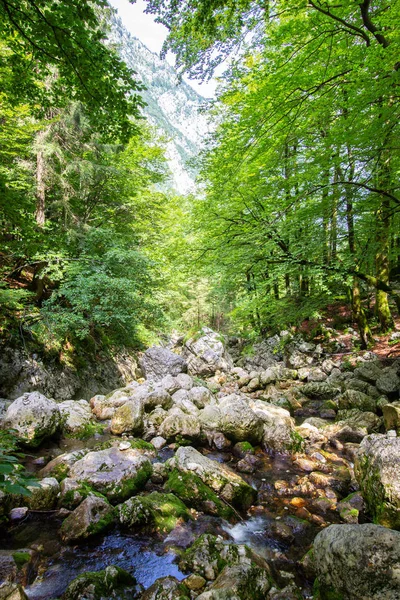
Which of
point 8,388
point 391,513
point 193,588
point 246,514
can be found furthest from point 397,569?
point 8,388

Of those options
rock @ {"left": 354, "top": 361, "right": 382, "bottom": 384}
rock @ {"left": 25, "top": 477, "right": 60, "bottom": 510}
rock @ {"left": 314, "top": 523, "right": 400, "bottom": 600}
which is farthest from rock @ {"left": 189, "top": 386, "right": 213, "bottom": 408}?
rock @ {"left": 314, "top": 523, "right": 400, "bottom": 600}

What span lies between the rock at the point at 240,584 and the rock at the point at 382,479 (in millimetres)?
1605

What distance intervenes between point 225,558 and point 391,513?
6.37ft

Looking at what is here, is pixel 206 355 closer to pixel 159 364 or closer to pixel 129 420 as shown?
pixel 159 364

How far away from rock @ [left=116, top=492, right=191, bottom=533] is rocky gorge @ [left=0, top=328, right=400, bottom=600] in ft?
0.05

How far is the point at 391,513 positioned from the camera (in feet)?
10.6

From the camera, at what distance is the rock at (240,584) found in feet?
8.00

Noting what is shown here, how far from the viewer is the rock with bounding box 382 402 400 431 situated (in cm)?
568

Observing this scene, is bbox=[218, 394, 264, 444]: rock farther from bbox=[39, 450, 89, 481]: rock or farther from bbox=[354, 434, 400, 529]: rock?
bbox=[39, 450, 89, 481]: rock

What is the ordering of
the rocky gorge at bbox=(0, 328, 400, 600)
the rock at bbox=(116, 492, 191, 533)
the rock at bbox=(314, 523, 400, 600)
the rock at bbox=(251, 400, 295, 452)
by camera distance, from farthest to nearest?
the rock at bbox=(251, 400, 295, 452)
the rock at bbox=(116, 492, 191, 533)
the rocky gorge at bbox=(0, 328, 400, 600)
the rock at bbox=(314, 523, 400, 600)

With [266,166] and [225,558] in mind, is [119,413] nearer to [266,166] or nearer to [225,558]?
[225,558]

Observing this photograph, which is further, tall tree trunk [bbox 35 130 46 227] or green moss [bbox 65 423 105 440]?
tall tree trunk [bbox 35 130 46 227]

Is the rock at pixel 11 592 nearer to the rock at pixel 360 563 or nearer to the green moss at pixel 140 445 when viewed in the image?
the rock at pixel 360 563

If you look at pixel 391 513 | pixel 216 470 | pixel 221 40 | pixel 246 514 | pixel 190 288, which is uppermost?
pixel 221 40
